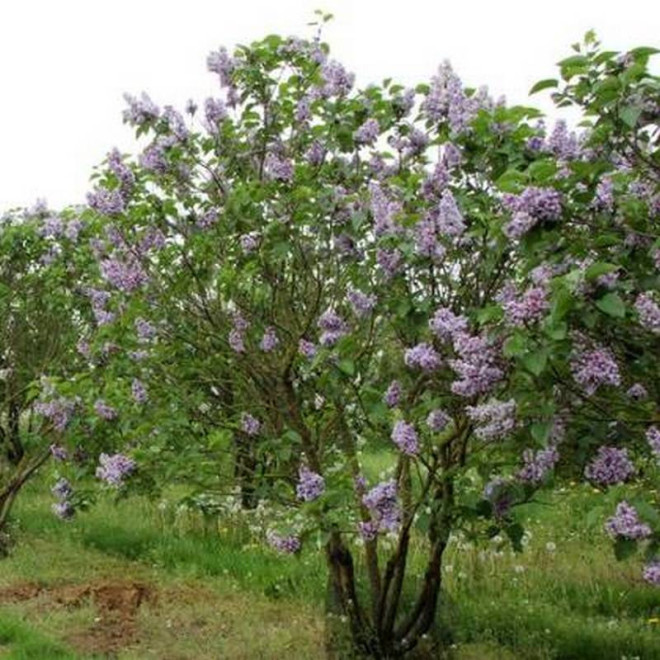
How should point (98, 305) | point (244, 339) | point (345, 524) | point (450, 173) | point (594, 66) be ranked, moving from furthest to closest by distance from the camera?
point (98, 305), point (244, 339), point (345, 524), point (450, 173), point (594, 66)

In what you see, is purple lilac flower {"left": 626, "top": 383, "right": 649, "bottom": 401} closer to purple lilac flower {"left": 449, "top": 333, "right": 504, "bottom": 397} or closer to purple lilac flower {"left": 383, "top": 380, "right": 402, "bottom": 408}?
purple lilac flower {"left": 449, "top": 333, "right": 504, "bottom": 397}

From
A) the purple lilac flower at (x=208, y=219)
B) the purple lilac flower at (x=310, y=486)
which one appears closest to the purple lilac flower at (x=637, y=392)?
the purple lilac flower at (x=310, y=486)

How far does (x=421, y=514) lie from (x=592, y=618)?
7.94 feet

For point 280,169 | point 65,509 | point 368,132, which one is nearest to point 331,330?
point 280,169

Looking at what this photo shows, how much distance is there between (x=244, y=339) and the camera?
5008 millimetres

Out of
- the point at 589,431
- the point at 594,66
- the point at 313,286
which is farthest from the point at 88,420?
the point at 594,66

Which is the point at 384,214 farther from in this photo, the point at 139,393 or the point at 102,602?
the point at 102,602

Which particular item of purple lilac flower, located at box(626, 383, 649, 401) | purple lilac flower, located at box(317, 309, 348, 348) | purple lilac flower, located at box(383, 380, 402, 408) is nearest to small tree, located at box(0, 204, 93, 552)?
purple lilac flower, located at box(317, 309, 348, 348)

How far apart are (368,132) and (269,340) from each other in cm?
117

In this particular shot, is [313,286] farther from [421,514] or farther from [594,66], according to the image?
[594,66]

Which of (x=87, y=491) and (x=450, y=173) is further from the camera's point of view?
(x=87, y=491)

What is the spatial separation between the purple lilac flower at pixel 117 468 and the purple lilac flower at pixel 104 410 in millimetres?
332

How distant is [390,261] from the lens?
153 inches

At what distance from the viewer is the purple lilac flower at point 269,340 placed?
4.86 meters
